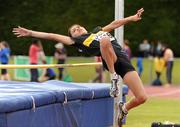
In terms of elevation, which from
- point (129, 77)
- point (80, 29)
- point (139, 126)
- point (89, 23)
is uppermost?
point (89, 23)

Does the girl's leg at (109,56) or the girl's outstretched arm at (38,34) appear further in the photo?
the girl's outstretched arm at (38,34)

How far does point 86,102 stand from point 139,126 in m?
1.86

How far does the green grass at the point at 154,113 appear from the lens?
1267cm

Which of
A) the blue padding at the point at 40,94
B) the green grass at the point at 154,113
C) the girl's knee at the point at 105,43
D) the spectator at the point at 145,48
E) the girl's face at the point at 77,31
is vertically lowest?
the green grass at the point at 154,113

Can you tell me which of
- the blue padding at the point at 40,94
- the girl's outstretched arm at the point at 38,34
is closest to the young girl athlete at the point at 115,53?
the girl's outstretched arm at the point at 38,34

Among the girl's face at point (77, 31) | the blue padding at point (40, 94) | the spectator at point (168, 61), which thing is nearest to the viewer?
the blue padding at point (40, 94)

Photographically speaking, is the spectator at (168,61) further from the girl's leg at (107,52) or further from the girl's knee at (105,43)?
the girl's knee at (105,43)

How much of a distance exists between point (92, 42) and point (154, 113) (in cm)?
589

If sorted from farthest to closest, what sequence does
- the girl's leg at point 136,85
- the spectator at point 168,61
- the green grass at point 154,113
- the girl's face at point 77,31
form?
the spectator at point 168,61 → the green grass at point 154,113 → the girl's face at point 77,31 → the girl's leg at point 136,85

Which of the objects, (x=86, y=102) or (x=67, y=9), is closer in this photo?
(x=86, y=102)

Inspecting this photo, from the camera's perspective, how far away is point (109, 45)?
866 centimetres

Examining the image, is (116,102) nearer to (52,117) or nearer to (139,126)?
(52,117)

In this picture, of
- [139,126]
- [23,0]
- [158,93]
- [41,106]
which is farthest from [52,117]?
[23,0]

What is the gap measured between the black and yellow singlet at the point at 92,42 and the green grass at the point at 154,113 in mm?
3228
